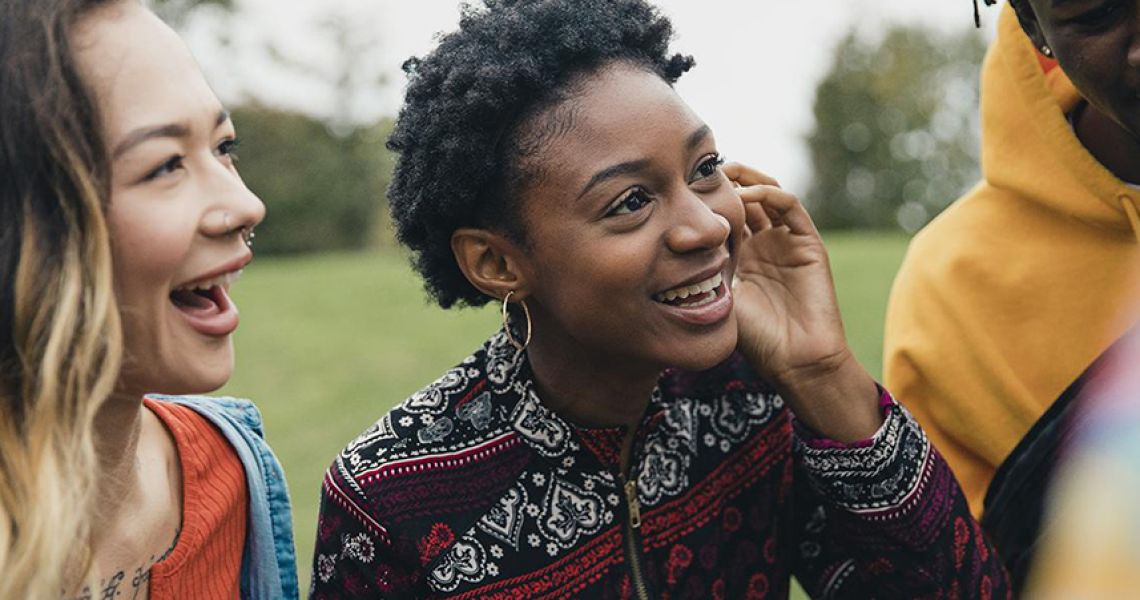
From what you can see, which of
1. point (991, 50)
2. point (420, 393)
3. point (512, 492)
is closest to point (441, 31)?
point (420, 393)

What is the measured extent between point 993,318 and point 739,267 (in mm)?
651

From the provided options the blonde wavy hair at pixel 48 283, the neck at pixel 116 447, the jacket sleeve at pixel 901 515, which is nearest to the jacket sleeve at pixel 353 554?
the neck at pixel 116 447

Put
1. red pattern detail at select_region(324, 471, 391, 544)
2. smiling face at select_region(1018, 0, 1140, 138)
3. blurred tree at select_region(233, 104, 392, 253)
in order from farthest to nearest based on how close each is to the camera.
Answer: blurred tree at select_region(233, 104, 392, 253) < red pattern detail at select_region(324, 471, 391, 544) < smiling face at select_region(1018, 0, 1140, 138)

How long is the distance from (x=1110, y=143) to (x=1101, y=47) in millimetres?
503

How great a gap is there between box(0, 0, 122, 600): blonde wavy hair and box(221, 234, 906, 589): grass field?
2953 mm

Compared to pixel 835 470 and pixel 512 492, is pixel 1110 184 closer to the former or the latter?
pixel 835 470

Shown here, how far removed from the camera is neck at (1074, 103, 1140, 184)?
9.02 feet

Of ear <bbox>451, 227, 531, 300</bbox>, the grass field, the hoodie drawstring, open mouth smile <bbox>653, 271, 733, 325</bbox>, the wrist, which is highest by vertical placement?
ear <bbox>451, 227, 531, 300</bbox>

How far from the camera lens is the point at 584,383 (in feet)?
8.94

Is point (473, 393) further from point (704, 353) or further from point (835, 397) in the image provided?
point (835, 397)

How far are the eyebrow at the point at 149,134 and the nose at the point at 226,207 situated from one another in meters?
0.10

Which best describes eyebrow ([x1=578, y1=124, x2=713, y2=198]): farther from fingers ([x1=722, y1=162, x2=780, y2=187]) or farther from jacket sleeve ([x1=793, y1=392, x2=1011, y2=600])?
jacket sleeve ([x1=793, y1=392, x2=1011, y2=600])

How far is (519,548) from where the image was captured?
2627 mm

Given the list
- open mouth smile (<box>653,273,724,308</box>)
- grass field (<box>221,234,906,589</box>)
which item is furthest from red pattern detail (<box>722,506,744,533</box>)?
grass field (<box>221,234,906,589</box>)
